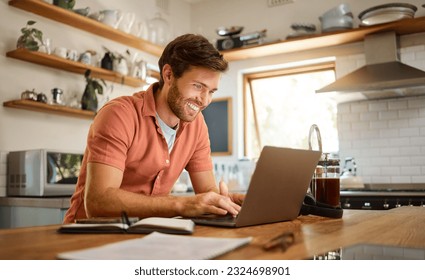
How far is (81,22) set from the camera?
3.67m

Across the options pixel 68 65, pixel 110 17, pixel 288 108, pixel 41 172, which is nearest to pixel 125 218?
pixel 41 172

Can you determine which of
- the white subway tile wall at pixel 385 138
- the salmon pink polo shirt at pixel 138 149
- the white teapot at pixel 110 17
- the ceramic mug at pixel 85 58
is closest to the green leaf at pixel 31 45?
the ceramic mug at pixel 85 58

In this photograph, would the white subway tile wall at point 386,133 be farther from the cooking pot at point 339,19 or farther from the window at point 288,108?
the cooking pot at point 339,19

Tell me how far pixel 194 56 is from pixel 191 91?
149 mm

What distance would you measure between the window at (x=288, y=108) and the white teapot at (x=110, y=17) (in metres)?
1.71

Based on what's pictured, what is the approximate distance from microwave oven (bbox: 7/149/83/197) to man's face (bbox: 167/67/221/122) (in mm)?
1519

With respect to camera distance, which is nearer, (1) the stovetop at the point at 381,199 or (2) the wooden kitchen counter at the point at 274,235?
(2) the wooden kitchen counter at the point at 274,235

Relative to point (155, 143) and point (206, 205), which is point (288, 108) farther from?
point (206, 205)

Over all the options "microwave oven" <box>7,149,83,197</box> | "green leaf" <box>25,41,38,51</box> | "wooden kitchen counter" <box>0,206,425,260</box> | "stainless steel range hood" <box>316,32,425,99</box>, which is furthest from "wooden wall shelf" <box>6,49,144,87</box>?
"wooden kitchen counter" <box>0,206,425,260</box>

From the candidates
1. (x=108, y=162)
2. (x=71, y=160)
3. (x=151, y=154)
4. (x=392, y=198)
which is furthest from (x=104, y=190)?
(x=392, y=198)

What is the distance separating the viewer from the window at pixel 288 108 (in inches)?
182

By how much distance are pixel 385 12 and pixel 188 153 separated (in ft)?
8.55

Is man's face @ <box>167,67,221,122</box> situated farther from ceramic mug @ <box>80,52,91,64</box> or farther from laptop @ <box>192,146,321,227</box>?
ceramic mug @ <box>80,52,91,64</box>
